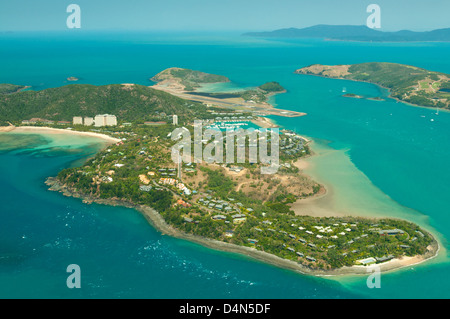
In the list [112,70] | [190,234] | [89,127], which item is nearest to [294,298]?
[190,234]

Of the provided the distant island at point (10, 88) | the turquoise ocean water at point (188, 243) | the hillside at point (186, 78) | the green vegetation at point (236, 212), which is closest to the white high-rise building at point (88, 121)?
the turquoise ocean water at point (188, 243)

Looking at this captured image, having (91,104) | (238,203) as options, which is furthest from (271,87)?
(238,203)

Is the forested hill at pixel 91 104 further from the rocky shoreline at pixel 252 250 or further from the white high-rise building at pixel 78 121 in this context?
the rocky shoreline at pixel 252 250

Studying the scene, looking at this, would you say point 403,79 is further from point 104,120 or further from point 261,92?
point 104,120

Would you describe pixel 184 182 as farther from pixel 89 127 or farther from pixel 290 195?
pixel 89 127

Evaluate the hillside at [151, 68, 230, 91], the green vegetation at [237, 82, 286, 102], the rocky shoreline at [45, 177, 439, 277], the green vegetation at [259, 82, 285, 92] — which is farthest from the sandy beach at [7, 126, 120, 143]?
the green vegetation at [259, 82, 285, 92]

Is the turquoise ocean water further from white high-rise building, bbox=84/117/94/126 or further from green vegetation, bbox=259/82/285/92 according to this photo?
green vegetation, bbox=259/82/285/92
